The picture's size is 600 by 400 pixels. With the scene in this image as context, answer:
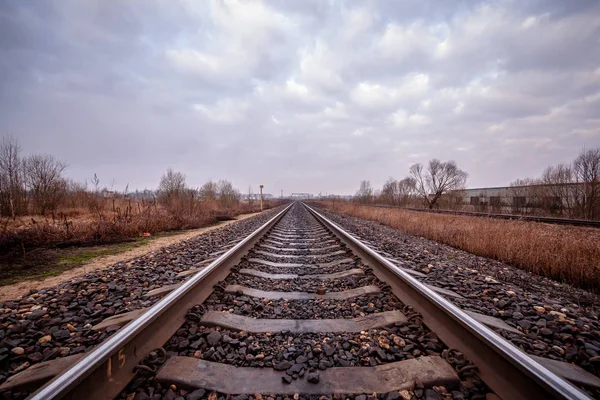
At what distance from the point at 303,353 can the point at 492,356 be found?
1182 millimetres

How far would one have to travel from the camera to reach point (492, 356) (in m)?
1.53

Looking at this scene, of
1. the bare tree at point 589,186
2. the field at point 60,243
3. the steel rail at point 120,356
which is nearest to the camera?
the steel rail at point 120,356

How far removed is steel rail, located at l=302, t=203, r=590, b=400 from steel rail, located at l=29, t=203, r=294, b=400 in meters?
2.09

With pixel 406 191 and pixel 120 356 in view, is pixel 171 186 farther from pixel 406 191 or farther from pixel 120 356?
pixel 406 191

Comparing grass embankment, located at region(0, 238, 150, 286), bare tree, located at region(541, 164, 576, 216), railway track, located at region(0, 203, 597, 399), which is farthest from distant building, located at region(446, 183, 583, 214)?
grass embankment, located at region(0, 238, 150, 286)

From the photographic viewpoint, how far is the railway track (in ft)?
4.52

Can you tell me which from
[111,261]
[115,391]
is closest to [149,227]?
[111,261]

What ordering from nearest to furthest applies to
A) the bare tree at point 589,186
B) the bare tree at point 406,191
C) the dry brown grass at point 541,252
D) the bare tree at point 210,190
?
the dry brown grass at point 541,252, the bare tree at point 589,186, the bare tree at point 210,190, the bare tree at point 406,191

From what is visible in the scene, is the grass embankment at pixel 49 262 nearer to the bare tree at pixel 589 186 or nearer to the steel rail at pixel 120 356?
the steel rail at pixel 120 356

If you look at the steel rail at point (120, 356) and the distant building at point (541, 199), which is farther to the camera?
the distant building at point (541, 199)

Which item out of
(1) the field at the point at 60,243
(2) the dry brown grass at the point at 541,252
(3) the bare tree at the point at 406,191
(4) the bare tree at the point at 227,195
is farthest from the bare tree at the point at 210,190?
(3) the bare tree at the point at 406,191

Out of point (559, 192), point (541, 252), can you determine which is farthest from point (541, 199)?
point (541, 252)

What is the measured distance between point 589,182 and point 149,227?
78.9 ft

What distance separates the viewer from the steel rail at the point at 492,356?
123 centimetres
